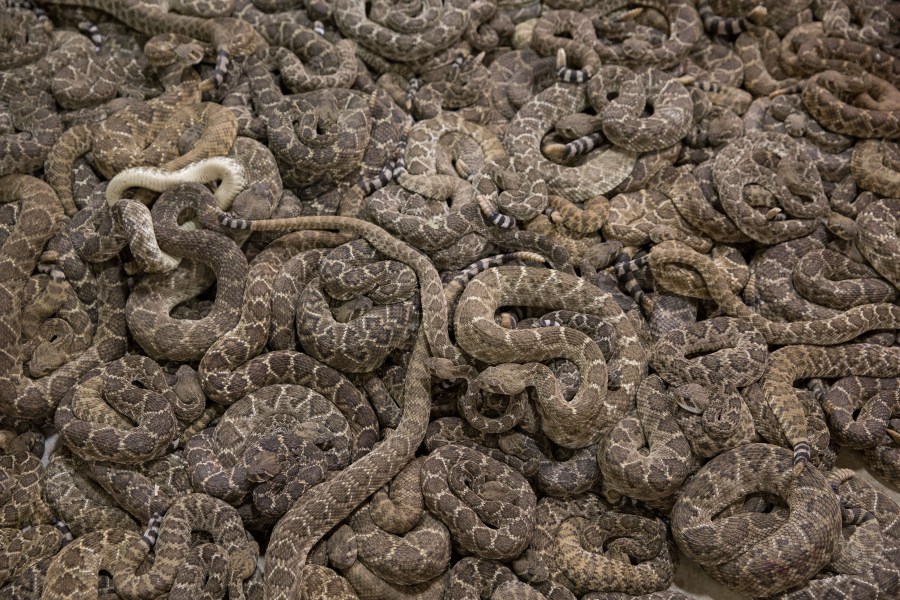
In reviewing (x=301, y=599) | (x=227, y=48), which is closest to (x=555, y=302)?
(x=301, y=599)

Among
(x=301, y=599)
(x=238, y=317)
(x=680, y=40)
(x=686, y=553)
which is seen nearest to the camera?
(x=301, y=599)

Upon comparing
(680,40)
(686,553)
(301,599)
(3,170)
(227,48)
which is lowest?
(301,599)

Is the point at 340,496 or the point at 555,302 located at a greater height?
the point at 555,302

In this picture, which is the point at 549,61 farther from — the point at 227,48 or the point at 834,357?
the point at 834,357

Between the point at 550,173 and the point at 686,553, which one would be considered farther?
the point at 550,173

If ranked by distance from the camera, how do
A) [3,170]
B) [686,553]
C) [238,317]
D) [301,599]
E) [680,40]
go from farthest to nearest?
[680,40] → [3,170] → [238,317] → [686,553] → [301,599]

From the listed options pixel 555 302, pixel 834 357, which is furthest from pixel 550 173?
pixel 834 357
